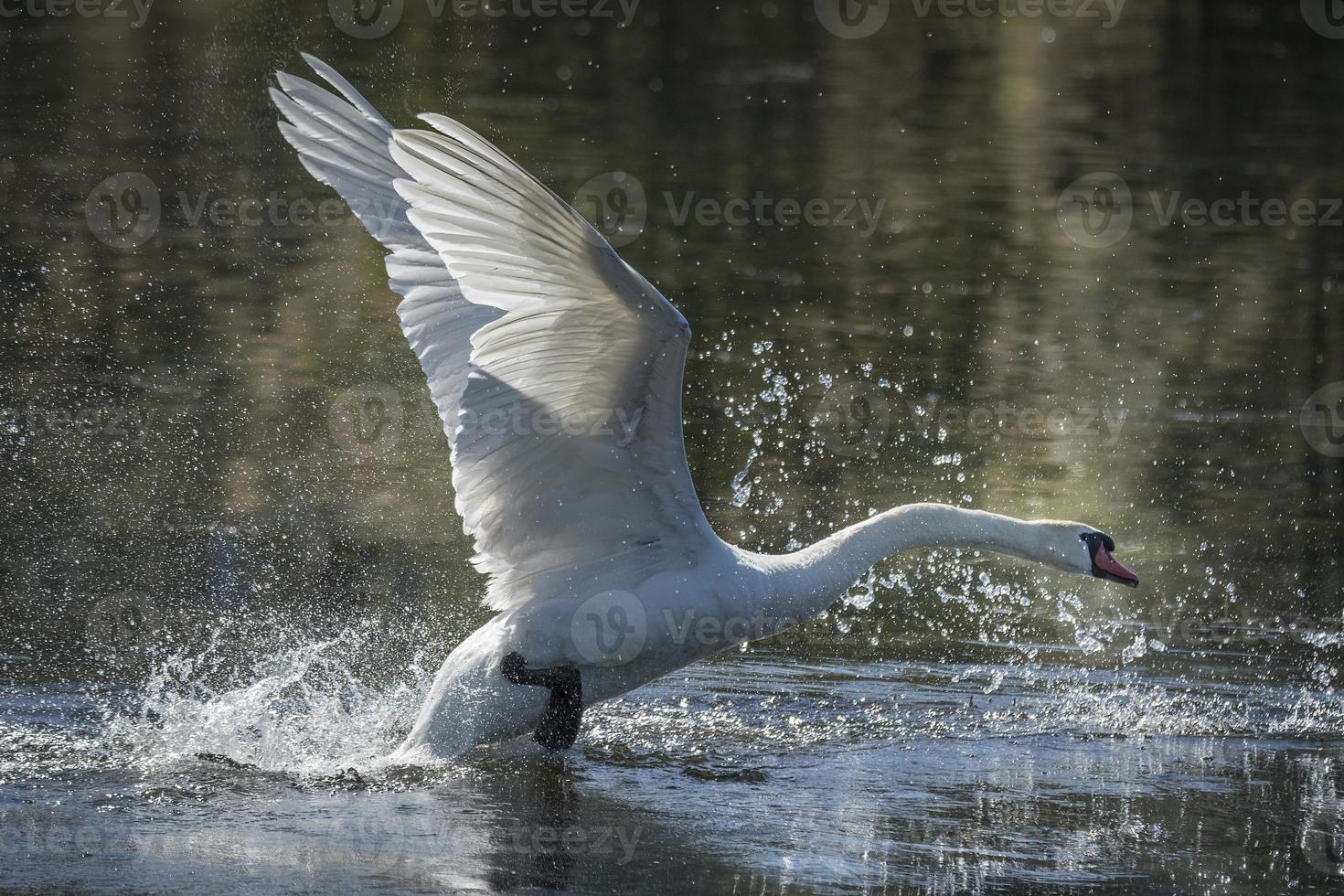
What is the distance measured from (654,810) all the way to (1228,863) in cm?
198

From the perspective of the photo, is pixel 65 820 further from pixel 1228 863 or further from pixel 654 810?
pixel 1228 863

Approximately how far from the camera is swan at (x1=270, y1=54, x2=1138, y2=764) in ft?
19.6

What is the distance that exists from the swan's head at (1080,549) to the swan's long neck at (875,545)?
0.09 feet

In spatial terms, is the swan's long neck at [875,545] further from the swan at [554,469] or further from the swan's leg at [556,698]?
the swan's leg at [556,698]

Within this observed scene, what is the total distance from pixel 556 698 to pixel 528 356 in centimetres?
145

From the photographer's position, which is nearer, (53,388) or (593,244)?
(593,244)

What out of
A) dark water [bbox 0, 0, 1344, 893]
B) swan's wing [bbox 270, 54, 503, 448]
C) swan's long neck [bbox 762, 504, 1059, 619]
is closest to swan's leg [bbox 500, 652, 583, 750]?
dark water [bbox 0, 0, 1344, 893]

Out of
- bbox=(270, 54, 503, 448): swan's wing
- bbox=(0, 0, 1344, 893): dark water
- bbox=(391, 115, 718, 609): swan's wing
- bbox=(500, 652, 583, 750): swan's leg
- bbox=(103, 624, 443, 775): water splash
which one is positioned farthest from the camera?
bbox=(270, 54, 503, 448): swan's wing

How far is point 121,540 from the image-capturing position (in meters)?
9.12

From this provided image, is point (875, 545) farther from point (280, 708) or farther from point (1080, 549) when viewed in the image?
point (280, 708)

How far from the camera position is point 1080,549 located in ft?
24.5

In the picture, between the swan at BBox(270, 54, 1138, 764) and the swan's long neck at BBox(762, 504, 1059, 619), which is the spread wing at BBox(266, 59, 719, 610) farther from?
the swan's long neck at BBox(762, 504, 1059, 619)

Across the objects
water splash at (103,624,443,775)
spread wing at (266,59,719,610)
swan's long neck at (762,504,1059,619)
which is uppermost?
spread wing at (266,59,719,610)

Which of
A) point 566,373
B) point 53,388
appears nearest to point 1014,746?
point 566,373
